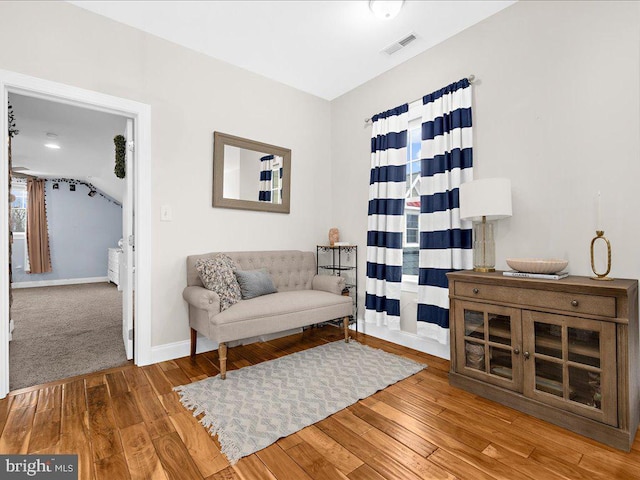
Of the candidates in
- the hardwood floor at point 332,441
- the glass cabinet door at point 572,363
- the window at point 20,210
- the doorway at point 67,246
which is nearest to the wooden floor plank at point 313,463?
the hardwood floor at point 332,441

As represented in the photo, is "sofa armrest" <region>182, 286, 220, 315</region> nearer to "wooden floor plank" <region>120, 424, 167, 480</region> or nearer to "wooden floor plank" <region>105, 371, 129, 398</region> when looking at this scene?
"wooden floor plank" <region>105, 371, 129, 398</region>

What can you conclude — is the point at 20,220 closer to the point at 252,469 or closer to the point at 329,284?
the point at 329,284

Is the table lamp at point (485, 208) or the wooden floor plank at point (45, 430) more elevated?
the table lamp at point (485, 208)

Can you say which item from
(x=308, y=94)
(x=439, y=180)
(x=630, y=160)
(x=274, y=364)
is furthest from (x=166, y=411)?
(x=308, y=94)

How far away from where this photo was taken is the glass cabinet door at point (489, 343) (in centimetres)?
191

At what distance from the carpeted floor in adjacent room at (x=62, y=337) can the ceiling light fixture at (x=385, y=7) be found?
3.41 m

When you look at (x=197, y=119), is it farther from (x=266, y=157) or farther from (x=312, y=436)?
(x=312, y=436)

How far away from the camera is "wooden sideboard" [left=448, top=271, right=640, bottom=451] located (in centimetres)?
155

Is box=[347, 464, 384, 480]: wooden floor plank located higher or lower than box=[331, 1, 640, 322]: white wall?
lower

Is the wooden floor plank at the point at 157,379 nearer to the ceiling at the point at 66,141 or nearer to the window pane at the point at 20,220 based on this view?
the ceiling at the point at 66,141

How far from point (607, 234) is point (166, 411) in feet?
9.39

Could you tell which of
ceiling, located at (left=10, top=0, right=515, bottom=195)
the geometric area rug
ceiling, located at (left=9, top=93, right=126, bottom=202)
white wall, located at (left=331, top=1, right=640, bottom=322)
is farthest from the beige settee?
ceiling, located at (left=9, top=93, right=126, bottom=202)

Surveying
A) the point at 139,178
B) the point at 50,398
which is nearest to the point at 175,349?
the point at 50,398

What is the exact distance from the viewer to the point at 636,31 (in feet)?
6.05
